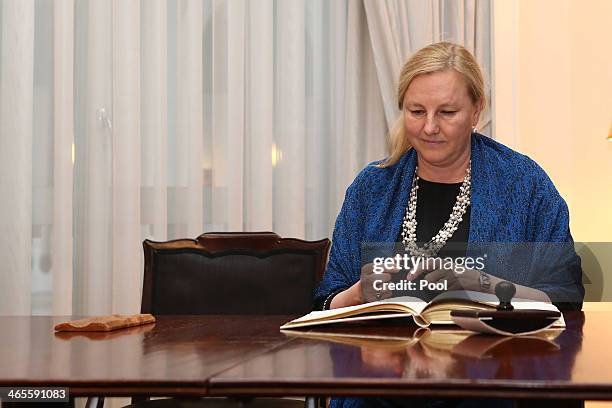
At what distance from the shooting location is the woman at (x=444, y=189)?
2.29 metres

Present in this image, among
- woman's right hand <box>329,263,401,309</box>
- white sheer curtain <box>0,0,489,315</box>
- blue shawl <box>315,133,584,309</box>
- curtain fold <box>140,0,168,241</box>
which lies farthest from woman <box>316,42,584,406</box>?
curtain fold <box>140,0,168,241</box>

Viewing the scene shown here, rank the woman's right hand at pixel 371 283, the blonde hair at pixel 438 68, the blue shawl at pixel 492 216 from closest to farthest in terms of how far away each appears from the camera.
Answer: the woman's right hand at pixel 371 283
the blue shawl at pixel 492 216
the blonde hair at pixel 438 68

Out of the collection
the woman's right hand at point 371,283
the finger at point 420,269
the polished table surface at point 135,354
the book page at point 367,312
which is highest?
the finger at point 420,269

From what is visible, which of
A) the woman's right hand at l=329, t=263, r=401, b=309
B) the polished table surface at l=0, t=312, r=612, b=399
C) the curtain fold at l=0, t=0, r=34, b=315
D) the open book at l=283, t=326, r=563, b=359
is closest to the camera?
the polished table surface at l=0, t=312, r=612, b=399

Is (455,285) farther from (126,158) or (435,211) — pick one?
(126,158)

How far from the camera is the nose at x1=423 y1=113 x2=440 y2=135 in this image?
7.66 ft

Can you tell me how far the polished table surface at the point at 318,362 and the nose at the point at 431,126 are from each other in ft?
2.59

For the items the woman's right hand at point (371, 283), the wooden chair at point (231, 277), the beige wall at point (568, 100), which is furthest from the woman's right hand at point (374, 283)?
the beige wall at point (568, 100)

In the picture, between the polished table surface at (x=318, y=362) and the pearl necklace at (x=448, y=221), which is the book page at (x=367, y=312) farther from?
the pearl necklace at (x=448, y=221)

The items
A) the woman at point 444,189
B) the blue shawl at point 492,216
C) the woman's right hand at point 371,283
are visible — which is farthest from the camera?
the woman at point 444,189

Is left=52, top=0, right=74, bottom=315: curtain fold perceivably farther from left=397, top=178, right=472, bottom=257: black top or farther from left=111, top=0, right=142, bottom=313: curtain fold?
left=397, top=178, right=472, bottom=257: black top

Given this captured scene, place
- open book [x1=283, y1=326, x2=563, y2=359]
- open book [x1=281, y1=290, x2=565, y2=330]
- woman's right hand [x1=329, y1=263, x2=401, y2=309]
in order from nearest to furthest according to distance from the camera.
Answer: open book [x1=283, y1=326, x2=563, y2=359] → open book [x1=281, y1=290, x2=565, y2=330] → woman's right hand [x1=329, y1=263, x2=401, y2=309]

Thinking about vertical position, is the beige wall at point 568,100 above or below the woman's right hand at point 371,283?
above

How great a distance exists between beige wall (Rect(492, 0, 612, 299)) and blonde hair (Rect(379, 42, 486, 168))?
57.0 inches
